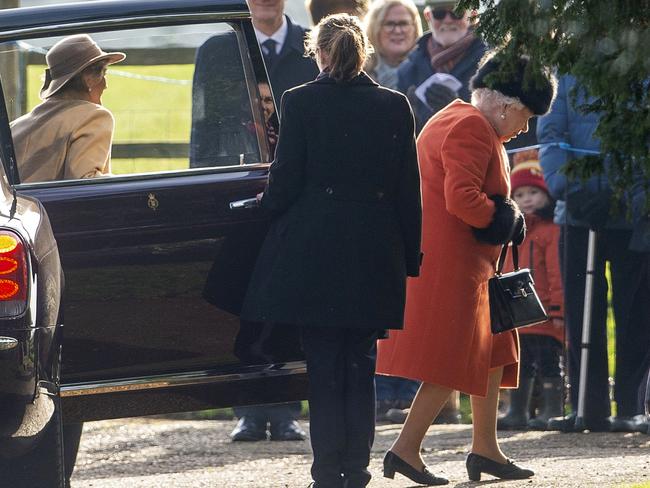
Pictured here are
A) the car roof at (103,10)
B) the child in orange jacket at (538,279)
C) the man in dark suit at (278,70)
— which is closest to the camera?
the car roof at (103,10)

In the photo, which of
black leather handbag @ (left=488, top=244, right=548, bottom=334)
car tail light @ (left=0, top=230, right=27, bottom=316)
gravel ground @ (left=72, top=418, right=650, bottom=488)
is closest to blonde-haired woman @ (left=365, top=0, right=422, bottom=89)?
gravel ground @ (left=72, top=418, right=650, bottom=488)

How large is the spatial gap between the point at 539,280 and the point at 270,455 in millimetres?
2304

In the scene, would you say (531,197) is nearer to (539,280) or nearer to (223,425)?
(539,280)

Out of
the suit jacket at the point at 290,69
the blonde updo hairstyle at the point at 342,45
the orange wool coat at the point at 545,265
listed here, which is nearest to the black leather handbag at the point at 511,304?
the blonde updo hairstyle at the point at 342,45

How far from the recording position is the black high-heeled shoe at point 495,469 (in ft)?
22.2

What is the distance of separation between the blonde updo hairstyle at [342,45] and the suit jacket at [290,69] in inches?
93.7

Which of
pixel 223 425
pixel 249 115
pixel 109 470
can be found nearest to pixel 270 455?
pixel 109 470

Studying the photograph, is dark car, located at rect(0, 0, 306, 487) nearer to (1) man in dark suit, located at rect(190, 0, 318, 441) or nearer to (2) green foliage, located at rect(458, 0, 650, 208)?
(2) green foliage, located at rect(458, 0, 650, 208)

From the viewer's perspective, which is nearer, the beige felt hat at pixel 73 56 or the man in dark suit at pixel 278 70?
the beige felt hat at pixel 73 56

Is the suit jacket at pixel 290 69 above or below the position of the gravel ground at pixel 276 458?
above

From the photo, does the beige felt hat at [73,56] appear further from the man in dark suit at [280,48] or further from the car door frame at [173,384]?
the man in dark suit at [280,48]

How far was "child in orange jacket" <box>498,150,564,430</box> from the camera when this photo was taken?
9.03m

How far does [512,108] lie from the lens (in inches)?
263

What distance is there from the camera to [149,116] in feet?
20.8
